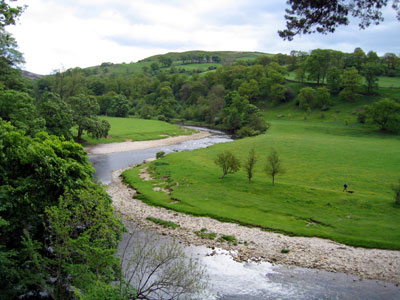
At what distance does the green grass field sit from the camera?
90.6ft

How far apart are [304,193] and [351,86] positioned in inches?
3624

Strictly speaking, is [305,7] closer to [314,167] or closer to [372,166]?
[314,167]

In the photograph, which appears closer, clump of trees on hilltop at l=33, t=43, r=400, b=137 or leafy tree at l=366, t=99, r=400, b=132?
leafy tree at l=366, t=99, r=400, b=132

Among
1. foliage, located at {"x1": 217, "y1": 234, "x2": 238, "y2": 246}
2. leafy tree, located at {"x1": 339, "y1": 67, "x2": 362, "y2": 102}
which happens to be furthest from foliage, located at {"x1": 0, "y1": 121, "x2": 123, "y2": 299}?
leafy tree, located at {"x1": 339, "y1": 67, "x2": 362, "y2": 102}

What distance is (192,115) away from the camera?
135125mm

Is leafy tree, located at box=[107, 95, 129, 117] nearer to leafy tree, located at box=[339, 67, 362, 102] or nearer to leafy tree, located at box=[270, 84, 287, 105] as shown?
leafy tree, located at box=[270, 84, 287, 105]

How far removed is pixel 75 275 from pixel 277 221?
69.5ft

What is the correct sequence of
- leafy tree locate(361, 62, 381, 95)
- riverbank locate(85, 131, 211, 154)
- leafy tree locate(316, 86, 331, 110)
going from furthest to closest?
leafy tree locate(316, 86, 331, 110) → leafy tree locate(361, 62, 381, 95) → riverbank locate(85, 131, 211, 154)

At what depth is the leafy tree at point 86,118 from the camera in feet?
231

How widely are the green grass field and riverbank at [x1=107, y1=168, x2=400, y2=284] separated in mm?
1223

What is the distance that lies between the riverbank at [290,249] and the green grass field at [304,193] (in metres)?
1.22

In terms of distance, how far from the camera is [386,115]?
7475cm

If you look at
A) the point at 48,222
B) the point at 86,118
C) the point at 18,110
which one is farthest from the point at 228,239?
the point at 86,118

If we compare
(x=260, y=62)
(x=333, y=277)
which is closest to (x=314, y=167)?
(x=333, y=277)
